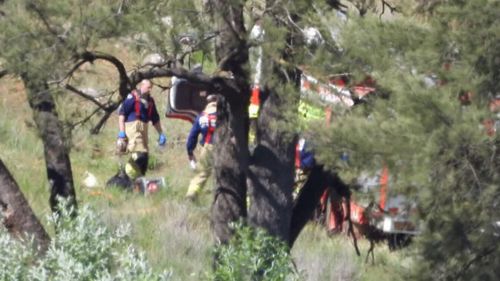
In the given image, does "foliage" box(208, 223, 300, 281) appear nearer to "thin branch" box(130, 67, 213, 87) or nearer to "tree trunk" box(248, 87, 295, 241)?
"thin branch" box(130, 67, 213, 87)

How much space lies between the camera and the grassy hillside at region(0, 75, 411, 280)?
1159 centimetres

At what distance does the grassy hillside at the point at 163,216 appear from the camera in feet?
38.0

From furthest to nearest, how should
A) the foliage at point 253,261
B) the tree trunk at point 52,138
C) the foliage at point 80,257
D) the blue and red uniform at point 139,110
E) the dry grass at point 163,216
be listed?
the blue and red uniform at point 139,110, the dry grass at point 163,216, the tree trunk at point 52,138, the foliage at point 253,261, the foliage at point 80,257

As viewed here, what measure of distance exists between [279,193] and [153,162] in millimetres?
12473

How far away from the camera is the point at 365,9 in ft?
31.9

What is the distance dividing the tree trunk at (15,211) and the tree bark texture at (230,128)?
1.35 m

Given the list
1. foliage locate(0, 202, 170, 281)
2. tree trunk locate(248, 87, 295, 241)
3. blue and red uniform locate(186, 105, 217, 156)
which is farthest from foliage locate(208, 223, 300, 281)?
blue and red uniform locate(186, 105, 217, 156)

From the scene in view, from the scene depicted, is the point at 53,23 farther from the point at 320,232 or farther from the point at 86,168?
the point at 86,168

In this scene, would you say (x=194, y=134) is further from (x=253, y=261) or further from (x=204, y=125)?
(x=253, y=261)

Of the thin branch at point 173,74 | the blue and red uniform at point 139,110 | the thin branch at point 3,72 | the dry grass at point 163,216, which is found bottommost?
the dry grass at point 163,216

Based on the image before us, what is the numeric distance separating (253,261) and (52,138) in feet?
11.7

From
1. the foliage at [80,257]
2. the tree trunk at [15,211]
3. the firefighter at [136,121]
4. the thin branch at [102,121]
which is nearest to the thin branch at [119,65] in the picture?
the thin branch at [102,121]

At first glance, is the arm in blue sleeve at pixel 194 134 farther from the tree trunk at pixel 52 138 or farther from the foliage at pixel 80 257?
the foliage at pixel 80 257

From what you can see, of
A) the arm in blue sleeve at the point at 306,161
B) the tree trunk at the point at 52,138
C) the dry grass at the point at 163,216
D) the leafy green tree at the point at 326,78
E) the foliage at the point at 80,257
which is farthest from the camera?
the dry grass at the point at 163,216
